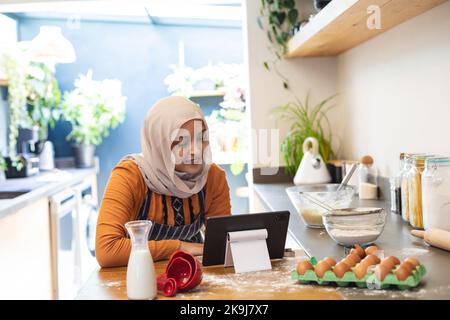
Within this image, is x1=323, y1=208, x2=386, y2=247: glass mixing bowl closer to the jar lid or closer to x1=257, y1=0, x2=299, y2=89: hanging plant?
the jar lid

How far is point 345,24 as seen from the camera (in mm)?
2328

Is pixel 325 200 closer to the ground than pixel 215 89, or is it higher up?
closer to the ground

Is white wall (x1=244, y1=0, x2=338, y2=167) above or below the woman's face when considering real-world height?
above

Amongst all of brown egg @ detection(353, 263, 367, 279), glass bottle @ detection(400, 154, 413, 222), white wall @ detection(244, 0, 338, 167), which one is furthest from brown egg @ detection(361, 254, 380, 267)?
white wall @ detection(244, 0, 338, 167)

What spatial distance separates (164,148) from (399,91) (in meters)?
1.17

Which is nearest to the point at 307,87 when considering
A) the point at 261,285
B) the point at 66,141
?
the point at 261,285

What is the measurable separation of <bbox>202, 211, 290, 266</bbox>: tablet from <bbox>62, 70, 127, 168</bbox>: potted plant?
142 inches

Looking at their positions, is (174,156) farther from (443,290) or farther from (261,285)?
(443,290)

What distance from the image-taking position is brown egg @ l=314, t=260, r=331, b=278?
4.42 ft

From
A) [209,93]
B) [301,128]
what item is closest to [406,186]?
[301,128]

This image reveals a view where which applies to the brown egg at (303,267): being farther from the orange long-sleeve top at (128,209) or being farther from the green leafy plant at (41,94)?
the green leafy plant at (41,94)

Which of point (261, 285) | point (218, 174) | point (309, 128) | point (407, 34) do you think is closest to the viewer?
point (261, 285)

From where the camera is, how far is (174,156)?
1923mm

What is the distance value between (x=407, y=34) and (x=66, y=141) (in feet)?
12.2
